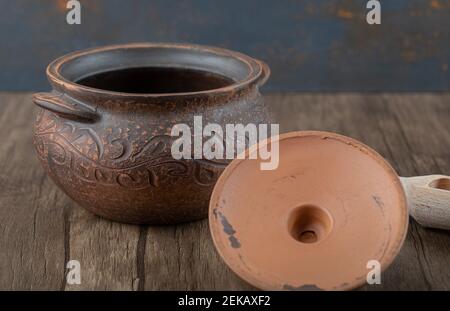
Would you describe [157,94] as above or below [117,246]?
above

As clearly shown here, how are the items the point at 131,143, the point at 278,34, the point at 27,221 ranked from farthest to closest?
the point at 278,34 → the point at 27,221 → the point at 131,143

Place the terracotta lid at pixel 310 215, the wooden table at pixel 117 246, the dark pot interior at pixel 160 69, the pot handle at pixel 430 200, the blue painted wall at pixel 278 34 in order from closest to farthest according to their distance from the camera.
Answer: the terracotta lid at pixel 310 215 < the wooden table at pixel 117 246 < the pot handle at pixel 430 200 < the dark pot interior at pixel 160 69 < the blue painted wall at pixel 278 34

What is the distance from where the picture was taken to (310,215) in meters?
1.42

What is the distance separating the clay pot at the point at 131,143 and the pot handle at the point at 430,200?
327mm

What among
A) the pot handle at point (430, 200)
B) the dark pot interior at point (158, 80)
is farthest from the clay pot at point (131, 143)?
the pot handle at point (430, 200)

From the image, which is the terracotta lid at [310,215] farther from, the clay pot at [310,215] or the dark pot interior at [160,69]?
the dark pot interior at [160,69]

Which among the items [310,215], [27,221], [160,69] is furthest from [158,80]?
[310,215]

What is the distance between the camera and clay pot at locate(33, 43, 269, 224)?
60.8 inches

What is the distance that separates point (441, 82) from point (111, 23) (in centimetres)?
113

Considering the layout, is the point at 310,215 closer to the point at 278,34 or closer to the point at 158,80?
the point at 158,80

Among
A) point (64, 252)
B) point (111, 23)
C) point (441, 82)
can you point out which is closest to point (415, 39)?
point (441, 82)

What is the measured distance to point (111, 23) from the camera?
2.71 metres

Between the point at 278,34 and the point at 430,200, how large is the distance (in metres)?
1.26

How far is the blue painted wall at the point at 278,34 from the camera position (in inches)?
106
